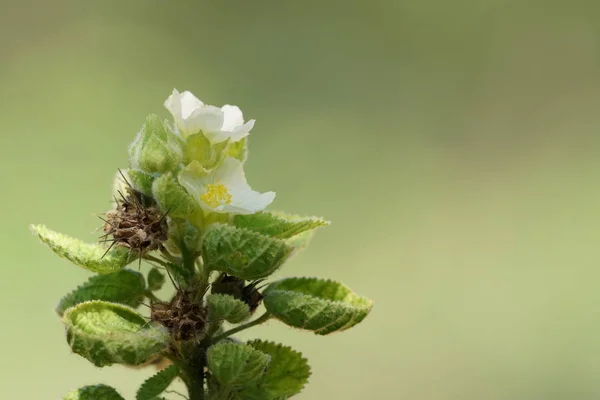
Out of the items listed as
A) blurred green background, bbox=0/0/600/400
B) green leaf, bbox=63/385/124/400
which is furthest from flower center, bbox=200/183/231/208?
blurred green background, bbox=0/0/600/400

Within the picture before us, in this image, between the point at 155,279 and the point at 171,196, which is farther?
the point at 155,279

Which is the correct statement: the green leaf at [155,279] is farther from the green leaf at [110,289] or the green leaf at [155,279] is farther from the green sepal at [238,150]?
the green sepal at [238,150]

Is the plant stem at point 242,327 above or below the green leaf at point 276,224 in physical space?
below

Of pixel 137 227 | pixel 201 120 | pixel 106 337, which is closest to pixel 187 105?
pixel 201 120

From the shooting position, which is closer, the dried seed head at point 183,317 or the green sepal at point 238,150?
the dried seed head at point 183,317

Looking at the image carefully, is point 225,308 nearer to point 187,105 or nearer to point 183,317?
point 183,317

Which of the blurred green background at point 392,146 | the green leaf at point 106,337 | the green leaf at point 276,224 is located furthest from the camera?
the blurred green background at point 392,146

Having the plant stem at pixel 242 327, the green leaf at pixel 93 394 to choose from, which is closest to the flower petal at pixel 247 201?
the plant stem at pixel 242 327
